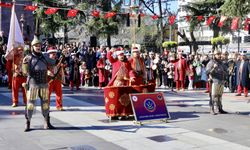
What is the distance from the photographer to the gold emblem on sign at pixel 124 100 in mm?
10516

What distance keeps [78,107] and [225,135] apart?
5072 millimetres

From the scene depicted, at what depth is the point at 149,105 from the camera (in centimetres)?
1023

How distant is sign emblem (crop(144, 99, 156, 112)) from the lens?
1020 centimetres

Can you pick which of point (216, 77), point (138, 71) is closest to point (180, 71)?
point (216, 77)

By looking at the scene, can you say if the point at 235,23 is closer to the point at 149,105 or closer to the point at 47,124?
the point at 149,105

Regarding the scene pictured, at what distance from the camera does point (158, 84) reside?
20578mm

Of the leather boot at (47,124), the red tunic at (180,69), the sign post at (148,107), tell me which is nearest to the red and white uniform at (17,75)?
the leather boot at (47,124)

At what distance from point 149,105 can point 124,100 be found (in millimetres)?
676

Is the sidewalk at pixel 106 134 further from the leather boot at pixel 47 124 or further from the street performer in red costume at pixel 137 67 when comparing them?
the street performer in red costume at pixel 137 67

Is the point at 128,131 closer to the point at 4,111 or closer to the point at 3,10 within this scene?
the point at 4,111

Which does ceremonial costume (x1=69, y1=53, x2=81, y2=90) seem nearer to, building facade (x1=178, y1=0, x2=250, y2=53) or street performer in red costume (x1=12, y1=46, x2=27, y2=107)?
street performer in red costume (x1=12, y1=46, x2=27, y2=107)

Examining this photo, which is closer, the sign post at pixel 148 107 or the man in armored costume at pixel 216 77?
the sign post at pixel 148 107

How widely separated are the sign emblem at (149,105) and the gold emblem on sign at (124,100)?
0.57 meters

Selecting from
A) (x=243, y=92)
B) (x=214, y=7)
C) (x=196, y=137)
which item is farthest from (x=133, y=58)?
(x=214, y=7)
